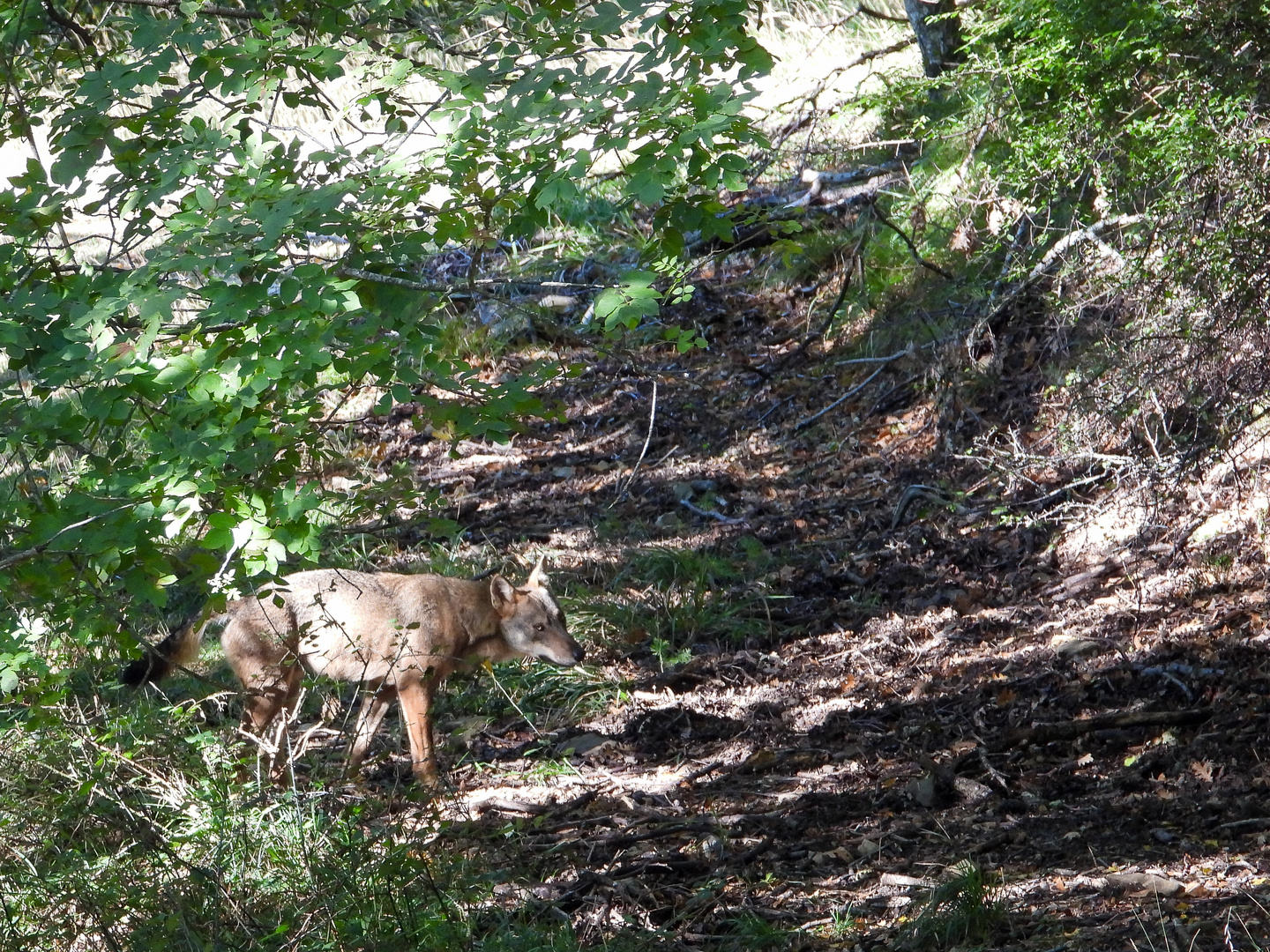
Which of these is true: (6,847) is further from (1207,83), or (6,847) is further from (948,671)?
(1207,83)

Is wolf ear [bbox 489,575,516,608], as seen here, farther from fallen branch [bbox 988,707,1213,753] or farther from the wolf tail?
fallen branch [bbox 988,707,1213,753]

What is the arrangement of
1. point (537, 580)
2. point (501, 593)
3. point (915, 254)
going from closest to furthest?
point (501, 593) < point (537, 580) < point (915, 254)

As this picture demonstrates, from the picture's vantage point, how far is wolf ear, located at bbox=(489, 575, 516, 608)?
27.8 feet

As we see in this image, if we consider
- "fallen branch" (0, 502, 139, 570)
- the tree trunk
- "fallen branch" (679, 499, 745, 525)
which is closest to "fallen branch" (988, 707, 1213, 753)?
"fallen branch" (679, 499, 745, 525)

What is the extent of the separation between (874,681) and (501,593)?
104 inches

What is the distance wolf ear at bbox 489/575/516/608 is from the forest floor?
0.85 meters

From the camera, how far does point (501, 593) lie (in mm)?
8500

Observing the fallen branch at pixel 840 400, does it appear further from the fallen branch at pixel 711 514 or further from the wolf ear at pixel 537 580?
the wolf ear at pixel 537 580

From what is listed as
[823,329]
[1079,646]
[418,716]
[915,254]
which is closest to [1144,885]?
[1079,646]

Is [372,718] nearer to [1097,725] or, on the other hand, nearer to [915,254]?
[1097,725]

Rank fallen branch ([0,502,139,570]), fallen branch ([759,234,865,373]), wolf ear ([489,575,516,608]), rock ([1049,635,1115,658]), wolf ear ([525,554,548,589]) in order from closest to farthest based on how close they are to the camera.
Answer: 1. fallen branch ([0,502,139,570])
2. rock ([1049,635,1115,658])
3. wolf ear ([489,575,516,608])
4. wolf ear ([525,554,548,589])
5. fallen branch ([759,234,865,373])

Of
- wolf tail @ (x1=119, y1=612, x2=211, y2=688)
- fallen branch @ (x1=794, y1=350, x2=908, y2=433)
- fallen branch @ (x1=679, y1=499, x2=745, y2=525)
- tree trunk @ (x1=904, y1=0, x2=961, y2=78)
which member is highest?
tree trunk @ (x1=904, y1=0, x2=961, y2=78)

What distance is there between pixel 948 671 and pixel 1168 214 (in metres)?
3.33

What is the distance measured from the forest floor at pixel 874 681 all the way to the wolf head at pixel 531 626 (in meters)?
0.39
